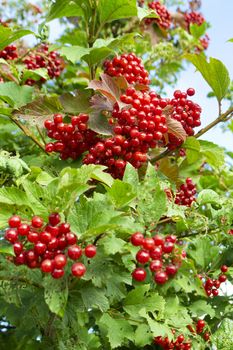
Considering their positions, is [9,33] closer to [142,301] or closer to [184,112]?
[184,112]

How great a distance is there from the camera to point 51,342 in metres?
1.61

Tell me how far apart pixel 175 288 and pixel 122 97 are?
2.46 ft

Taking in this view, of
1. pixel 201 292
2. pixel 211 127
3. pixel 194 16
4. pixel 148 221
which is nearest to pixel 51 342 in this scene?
pixel 148 221

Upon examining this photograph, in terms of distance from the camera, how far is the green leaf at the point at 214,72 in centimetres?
207

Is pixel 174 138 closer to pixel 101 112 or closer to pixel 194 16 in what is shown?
pixel 101 112

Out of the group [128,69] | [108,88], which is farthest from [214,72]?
[108,88]

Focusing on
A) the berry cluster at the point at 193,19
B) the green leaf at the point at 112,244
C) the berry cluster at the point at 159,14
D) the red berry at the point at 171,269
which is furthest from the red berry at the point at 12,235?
the berry cluster at the point at 193,19

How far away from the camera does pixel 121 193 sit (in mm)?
1429

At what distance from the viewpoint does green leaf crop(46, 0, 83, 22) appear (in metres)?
2.22

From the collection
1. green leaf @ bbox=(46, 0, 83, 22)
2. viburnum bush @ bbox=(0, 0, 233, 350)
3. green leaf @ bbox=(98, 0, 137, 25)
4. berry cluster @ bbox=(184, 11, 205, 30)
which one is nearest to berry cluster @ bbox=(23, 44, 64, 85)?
viburnum bush @ bbox=(0, 0, 233, 350)

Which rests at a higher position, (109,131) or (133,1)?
(133,1)

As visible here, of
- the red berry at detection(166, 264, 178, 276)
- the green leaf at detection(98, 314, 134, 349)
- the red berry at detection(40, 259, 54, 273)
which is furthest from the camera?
the green leaf at detection(98, 314, 134, 349)

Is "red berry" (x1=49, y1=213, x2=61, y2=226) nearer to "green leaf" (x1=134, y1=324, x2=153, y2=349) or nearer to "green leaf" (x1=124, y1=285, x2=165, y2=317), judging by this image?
"green leaf" (x1=124, y1=285, x2=165, y2=317)

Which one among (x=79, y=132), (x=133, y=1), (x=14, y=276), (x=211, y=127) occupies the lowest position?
(x=14, y=276)
